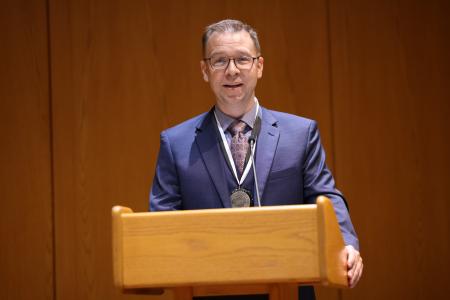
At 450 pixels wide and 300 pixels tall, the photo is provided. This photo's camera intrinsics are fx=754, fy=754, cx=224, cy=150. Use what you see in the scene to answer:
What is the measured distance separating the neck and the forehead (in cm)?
18

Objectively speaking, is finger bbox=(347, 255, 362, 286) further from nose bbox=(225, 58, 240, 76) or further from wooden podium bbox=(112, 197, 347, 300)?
nose bbox=(225, 58, 240, 76)

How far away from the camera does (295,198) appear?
256 centimetres

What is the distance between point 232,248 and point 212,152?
2.59 ft

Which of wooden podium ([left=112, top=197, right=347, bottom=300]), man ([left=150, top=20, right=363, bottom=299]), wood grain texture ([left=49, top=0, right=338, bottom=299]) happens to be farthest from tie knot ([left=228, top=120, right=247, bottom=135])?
wood grain texture ([left=49, top=0, right=338, bottom=299])

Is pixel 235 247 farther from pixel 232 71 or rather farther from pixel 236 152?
pixel 232 71

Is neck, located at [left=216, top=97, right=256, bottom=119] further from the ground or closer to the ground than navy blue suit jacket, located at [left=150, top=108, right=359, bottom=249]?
further from the ground

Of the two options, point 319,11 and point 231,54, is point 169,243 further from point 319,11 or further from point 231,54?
point 319,11

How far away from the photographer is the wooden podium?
5.97 ft
